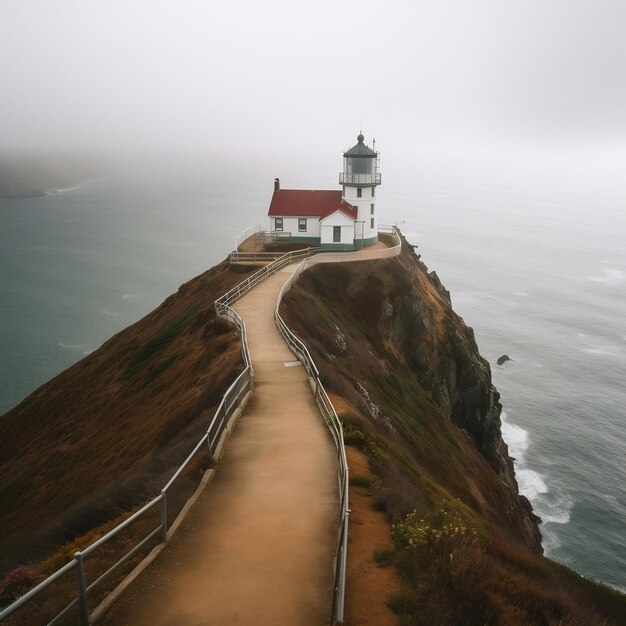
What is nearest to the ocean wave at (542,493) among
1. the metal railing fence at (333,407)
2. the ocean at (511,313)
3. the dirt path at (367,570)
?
the ocean at (511,313)

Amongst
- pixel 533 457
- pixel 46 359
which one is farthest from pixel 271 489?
pixel 46 359

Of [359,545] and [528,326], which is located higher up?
[359,545]

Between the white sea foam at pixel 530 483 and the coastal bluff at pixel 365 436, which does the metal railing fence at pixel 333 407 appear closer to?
the coastal bluff at pixel 365 436

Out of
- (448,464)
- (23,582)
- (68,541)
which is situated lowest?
(448,464)

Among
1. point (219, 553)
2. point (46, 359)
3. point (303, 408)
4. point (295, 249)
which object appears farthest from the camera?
point (46, 359)

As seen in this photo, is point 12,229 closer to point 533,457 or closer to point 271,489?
point 533,457

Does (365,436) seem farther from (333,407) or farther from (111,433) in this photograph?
(111,433)

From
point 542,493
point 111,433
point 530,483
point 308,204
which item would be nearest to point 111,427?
point 111,433

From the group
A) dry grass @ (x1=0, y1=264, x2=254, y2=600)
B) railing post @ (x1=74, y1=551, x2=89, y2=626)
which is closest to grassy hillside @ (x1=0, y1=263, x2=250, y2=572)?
dry grass @ (x1=0, y1=264, x2=254, y2=600)
